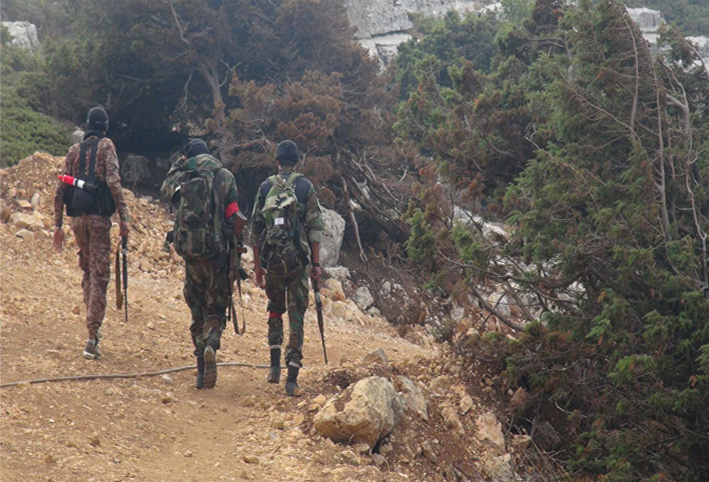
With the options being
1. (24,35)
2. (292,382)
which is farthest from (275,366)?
(24,35)

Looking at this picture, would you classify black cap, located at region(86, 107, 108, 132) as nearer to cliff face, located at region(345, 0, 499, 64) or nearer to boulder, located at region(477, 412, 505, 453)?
boulder, located at region(477, 412, 505, 453)

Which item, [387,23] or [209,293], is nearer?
[209,293]

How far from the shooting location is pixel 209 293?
6.02 m

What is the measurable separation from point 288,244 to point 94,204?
1767 mm

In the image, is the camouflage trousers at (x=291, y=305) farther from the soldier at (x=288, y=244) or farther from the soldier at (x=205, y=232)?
the soldier at (x=205, y=232)

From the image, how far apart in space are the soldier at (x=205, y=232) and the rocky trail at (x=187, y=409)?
0.60 m

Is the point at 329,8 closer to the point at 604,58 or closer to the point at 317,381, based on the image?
the point at 604,58

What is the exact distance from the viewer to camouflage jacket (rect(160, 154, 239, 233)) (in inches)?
235

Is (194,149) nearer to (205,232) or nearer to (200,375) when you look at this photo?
(205,232)

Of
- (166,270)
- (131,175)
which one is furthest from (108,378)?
(131,175)

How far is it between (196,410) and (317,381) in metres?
1.08

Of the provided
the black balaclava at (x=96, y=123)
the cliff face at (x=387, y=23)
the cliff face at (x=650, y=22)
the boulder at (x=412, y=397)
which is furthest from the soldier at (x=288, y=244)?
the cliff face at (x=650, y=22)

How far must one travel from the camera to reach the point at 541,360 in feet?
24.3

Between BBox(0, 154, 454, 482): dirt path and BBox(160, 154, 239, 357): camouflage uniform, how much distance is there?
1.91 ft
